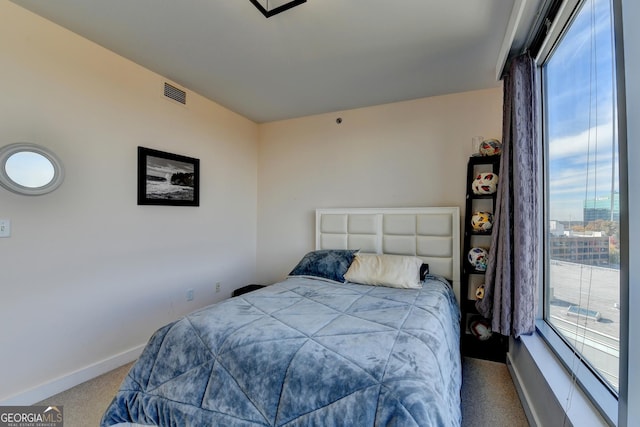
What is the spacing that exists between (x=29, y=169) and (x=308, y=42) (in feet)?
6.95

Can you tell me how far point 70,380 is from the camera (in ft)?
6.93

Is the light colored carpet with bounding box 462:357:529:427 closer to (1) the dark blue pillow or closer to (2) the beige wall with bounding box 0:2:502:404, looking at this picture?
(1) the dark blue pillow

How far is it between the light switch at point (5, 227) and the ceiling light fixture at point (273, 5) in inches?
81.6

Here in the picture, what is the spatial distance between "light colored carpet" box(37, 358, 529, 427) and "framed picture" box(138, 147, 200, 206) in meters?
1.47

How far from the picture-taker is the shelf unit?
263 centimetres

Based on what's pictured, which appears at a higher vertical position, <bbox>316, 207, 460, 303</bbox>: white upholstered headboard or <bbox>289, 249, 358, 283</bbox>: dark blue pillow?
<bbox>316, 207, 460, 303</bbox>: white upholstered headboard

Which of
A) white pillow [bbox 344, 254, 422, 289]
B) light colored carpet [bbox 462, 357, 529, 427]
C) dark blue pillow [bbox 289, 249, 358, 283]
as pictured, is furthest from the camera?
dark blue pillow [bbox 289, 249, 358, 283]

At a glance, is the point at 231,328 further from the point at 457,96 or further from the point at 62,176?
the point at 457,96

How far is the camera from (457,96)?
3.04m

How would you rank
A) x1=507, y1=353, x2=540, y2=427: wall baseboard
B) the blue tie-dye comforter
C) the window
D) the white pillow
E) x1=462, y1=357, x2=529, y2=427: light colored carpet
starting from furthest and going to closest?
the white pillow < x1=462, y1=357, x2=529, y2=427: light colored carpet < x1=507, y1=353, x2=540, y2=427: wall baseboard < the window < the blue tie-dye comforter

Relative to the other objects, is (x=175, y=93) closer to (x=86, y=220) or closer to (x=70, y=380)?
(x=86, y=220)

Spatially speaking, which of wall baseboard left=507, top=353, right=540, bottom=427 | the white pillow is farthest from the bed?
wall baseboard left=507, top=353, right=540, bottom=427

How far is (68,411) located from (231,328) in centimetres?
137

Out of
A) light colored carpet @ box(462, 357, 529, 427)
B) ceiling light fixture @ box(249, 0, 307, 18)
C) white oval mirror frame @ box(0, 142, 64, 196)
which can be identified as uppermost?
ceiling light fixture @ box(249, 0, 307, 18)
